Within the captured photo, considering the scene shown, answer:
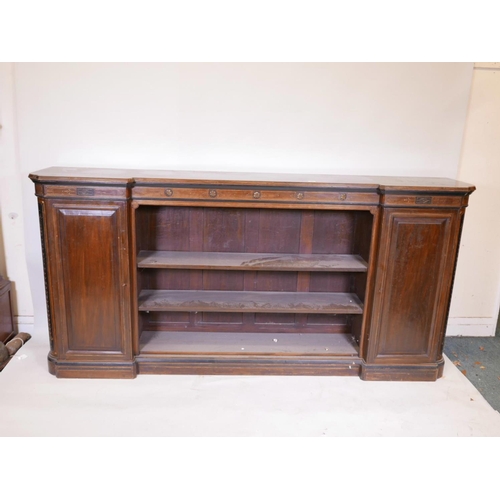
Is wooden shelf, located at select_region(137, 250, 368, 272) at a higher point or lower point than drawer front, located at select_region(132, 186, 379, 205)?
lower

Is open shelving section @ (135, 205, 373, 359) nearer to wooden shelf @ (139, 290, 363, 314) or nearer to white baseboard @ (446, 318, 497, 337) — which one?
wooden shelf @ (139, 290, 363, 314)

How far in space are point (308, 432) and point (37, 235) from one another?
231 cm

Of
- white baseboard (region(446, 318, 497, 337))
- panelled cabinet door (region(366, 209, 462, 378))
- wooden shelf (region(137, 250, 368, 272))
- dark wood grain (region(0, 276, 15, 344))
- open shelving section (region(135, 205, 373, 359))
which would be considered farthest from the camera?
white baseboard (region(446, 318, 497, 337))

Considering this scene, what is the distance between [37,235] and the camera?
3.28 m

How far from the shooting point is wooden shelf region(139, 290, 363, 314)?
→ 2975 millimetres

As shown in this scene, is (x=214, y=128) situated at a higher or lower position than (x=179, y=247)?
higher

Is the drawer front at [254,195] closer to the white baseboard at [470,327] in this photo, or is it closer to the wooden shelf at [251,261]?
the wooden shelf at [251,261]

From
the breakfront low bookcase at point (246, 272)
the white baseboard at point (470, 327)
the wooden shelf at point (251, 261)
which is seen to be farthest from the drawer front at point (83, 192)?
the white baseboard at point (470, 327)

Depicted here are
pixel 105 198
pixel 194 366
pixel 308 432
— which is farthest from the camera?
pixel 194 366

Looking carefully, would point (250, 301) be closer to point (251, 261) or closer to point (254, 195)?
point (251, 261)

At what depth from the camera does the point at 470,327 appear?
12.1ft

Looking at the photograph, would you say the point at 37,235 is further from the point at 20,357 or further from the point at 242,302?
the point at 242,302

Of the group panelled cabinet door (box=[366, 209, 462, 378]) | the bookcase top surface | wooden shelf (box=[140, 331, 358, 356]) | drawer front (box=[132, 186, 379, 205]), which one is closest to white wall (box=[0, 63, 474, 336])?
the bookcase top surface

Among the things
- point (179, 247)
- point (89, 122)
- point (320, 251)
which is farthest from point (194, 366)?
point (89, 122)
